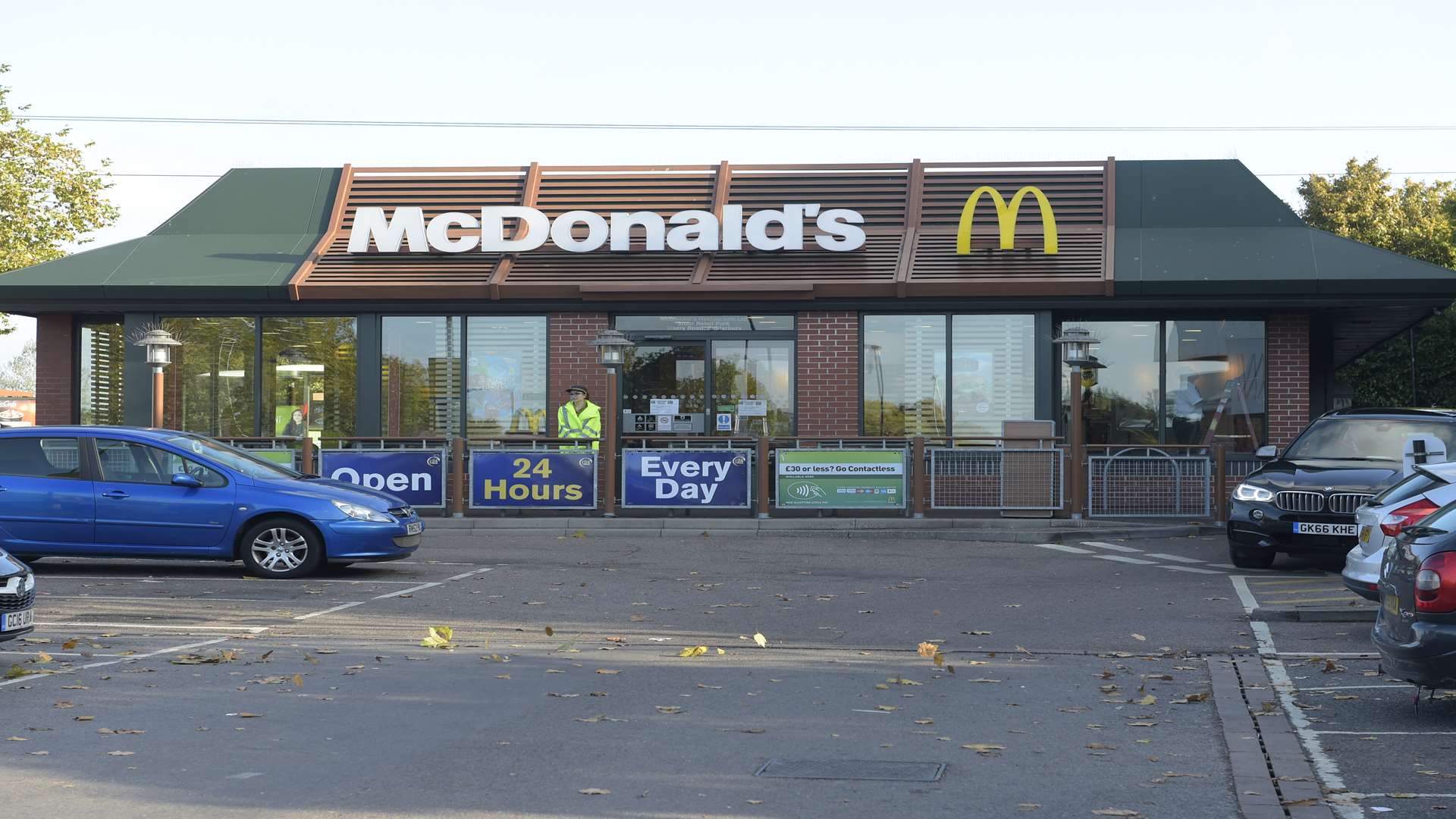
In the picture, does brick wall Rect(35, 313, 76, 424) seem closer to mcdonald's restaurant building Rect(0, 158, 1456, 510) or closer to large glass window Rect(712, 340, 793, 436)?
mcdonald's restaurant building Rect(0, 158, 1456, 510)

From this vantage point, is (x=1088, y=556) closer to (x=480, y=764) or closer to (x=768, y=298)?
(x=768, y=298)

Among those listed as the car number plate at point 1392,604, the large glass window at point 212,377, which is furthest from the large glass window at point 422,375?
the car number plate at point 1392,604

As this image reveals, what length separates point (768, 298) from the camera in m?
23.9

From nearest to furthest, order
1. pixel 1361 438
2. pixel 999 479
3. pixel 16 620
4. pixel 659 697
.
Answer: pixel 659 697, pixel 16 620, pixel 1361 438, pixel 999 479

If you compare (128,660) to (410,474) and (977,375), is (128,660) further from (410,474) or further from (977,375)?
(977,375)

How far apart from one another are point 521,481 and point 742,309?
490 centimetres

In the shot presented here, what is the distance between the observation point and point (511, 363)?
24.7m

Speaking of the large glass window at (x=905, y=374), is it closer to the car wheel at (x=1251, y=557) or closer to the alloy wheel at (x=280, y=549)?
the car wheel at (x=1251, y=557)

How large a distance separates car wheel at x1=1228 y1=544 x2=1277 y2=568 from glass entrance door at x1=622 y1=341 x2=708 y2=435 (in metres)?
10.2

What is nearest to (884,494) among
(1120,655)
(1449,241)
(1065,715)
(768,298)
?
(768,298)

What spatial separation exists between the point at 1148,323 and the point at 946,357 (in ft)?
10.7

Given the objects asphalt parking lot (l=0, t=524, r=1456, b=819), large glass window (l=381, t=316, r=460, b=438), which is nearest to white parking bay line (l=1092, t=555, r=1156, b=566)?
asphalt parking lot (l=0, t=524, r=1456, b=819)

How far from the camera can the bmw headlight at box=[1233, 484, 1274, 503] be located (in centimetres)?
1552

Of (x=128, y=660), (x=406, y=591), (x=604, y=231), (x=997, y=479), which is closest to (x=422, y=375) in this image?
(x=604, y=231)
